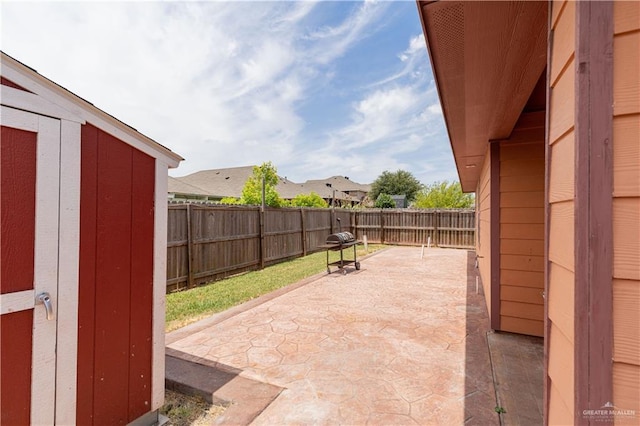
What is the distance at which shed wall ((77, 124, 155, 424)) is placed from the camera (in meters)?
1.76

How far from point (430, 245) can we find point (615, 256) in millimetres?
13422

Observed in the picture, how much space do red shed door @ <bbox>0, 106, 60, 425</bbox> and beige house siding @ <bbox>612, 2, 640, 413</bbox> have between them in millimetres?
2435

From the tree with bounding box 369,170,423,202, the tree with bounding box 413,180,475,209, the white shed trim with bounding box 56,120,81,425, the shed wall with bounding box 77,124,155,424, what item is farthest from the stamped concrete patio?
the tree with bounding box 369,170,423,202

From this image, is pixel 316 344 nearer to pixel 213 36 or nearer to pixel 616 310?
pixel 616 310

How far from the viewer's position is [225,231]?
7.26 metres

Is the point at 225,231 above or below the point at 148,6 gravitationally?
below

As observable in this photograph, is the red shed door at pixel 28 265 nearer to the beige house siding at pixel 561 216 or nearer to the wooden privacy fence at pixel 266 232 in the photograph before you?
the beige house siding at pixel 561 216

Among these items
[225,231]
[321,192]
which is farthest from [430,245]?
[321,192]

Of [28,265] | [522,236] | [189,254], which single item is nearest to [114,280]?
[28,265]

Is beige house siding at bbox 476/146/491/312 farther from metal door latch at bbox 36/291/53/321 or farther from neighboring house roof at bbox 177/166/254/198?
neighboring house roof at bbox 177/166/254/198

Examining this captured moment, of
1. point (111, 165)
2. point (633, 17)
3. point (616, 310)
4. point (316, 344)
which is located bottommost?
point (316, 344)

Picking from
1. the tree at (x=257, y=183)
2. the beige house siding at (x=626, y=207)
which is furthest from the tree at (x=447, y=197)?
the beige house siding at (x=626, y=207)

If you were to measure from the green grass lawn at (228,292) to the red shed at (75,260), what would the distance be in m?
2.09

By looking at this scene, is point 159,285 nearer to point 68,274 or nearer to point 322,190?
point 68,274
